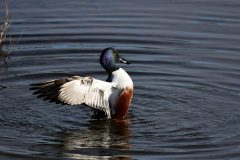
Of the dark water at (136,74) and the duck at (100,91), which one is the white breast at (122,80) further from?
the dark water at (136,74)

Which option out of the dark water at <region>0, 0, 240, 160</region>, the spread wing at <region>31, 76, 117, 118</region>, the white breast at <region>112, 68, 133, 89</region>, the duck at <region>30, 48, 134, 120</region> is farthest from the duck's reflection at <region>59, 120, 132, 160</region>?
the white breast at <region>112, 68, 133, 89</region>

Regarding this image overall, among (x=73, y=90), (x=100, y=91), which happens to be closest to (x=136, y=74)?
(x=100, y=91)

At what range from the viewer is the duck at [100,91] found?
1203 cm

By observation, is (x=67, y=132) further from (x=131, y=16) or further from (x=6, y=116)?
(x=131, y=16)

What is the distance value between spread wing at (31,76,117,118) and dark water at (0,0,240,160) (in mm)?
349

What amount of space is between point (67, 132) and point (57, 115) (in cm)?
78

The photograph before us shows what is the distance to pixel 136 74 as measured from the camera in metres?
14.5

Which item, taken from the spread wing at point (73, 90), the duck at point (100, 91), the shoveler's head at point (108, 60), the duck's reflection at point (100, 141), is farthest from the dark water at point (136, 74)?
the shoveler's head at point (108, 60)

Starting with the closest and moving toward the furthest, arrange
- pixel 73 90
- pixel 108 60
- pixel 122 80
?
pixel 73 90 < pixel 122 80 < pixel 108 60


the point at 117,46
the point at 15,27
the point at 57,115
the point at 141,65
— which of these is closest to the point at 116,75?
the point at 57,115

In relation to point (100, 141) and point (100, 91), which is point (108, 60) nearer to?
point (100, 91)

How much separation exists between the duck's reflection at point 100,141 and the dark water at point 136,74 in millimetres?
16

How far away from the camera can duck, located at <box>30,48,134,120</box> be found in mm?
12031

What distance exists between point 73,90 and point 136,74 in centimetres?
258
